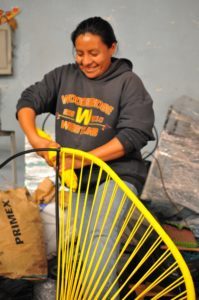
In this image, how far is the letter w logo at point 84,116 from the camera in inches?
54.0

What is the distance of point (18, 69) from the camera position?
2.88 metres

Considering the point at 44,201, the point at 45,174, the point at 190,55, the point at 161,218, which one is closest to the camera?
the point at 44,201

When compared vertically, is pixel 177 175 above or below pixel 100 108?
below

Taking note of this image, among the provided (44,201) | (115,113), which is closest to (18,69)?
(44,201)

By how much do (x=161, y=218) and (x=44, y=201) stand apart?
85cm

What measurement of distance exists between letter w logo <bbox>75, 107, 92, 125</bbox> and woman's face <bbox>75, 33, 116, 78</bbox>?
15 cm

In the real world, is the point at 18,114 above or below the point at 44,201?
above

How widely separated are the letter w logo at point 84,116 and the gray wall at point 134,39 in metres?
1.60

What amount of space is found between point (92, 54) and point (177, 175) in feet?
4.26

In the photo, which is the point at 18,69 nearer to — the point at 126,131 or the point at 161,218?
the point at 161,218

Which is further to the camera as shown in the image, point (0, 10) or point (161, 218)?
point (0, 10)

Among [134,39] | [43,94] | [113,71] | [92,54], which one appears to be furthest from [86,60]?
[134,39]

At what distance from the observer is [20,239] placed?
1.59m

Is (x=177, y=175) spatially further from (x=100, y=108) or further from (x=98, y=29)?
(x=98, y=29)
